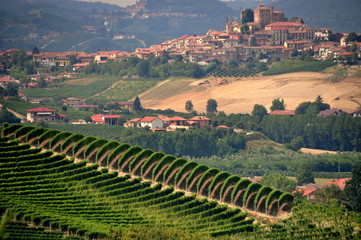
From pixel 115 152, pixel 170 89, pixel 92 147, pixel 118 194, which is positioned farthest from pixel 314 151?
pixel 118 194

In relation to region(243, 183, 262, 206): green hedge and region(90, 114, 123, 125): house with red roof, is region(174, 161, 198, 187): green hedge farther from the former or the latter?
region(90, 114, 123, 125): house with red roof

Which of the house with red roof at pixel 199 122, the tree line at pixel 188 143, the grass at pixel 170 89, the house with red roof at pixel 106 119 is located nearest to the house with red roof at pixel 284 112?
the house with red roof at pixel 199 122

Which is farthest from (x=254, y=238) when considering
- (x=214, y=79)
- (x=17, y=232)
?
(x=214, y=79)

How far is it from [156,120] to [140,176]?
90892 mm

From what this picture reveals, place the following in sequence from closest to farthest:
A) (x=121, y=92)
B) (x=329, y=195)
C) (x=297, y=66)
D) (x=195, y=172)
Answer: (x=195, y=172) → (x=329, y=195) → (x=297, y=66) → (x=121, y=92)

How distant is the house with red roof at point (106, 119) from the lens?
6191 inches

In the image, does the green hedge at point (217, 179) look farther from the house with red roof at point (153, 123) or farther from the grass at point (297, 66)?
the grass at point (297, 66)

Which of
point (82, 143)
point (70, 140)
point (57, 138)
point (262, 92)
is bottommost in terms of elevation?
point (262, 92)

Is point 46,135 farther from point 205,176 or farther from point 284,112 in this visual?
point 284,112

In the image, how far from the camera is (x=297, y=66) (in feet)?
634

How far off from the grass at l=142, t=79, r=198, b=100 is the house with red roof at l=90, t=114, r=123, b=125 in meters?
28.2

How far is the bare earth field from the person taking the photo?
17100 cm

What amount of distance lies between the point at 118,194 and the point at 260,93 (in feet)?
398

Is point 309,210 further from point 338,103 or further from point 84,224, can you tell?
point 338,103
